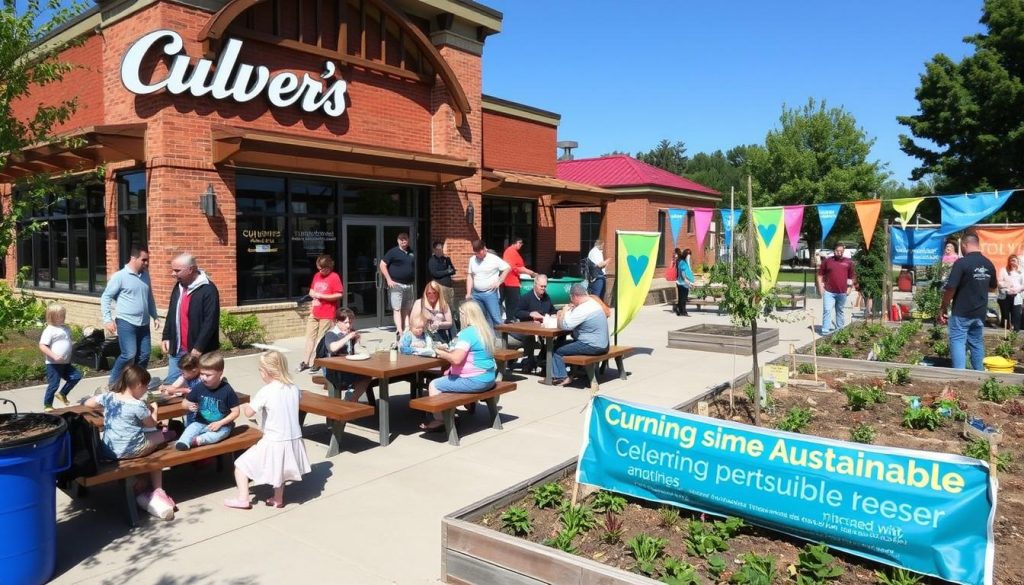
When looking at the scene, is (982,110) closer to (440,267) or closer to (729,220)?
(729,220)

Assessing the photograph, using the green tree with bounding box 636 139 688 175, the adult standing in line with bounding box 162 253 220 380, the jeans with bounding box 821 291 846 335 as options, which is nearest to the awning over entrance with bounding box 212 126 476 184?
the adult standing in line with bounding box 162 253 220 380

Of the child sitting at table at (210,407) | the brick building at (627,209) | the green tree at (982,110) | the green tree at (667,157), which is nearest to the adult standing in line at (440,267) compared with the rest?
the child sitting at table at (210,407)

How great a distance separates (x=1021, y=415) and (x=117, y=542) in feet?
26.2

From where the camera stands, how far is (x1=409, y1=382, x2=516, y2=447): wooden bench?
6367 mm

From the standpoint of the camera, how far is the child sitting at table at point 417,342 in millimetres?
7379

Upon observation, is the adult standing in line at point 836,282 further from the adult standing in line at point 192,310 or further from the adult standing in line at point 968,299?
the adult standing in line at point 192,310

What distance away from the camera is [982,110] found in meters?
28.1

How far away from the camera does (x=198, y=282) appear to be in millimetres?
6680

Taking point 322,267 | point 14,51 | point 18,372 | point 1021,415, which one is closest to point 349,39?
point 322,267

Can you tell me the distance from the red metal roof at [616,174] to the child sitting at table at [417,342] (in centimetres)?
1925

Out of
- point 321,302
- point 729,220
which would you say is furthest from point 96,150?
point 729,220

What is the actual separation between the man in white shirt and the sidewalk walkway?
3011 millimetres

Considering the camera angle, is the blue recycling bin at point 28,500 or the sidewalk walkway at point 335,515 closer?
the blue recycling bin at point 28,500

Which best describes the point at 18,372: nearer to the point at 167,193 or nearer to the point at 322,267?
the point at 167,193
